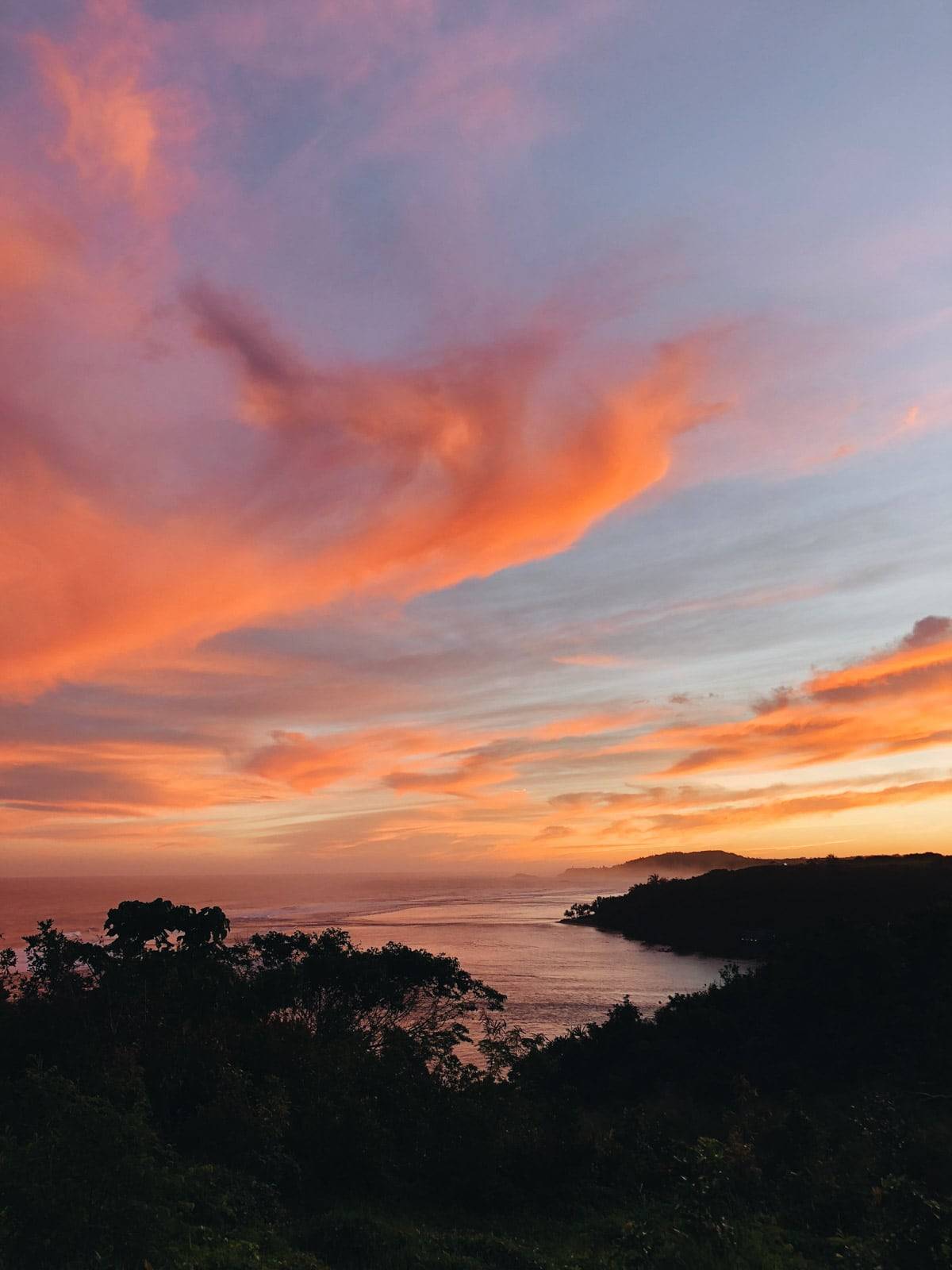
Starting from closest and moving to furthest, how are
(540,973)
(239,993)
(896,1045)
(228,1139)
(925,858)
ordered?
(228,1139)
(896,1045)
(239,993)
(540,973)
(925,858)

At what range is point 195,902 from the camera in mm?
183375

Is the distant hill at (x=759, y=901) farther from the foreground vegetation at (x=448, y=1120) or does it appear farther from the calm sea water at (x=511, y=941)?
the foreground vegetation at (x=448, y=1120)

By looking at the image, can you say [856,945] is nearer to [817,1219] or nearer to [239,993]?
[817,1219]

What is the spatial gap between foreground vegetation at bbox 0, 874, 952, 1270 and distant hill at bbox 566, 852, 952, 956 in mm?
50442

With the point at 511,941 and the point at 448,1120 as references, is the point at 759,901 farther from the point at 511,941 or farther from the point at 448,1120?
the point at 448,1120

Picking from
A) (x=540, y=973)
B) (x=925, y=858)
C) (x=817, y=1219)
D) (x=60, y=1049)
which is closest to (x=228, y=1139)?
(x=60, y=1049)

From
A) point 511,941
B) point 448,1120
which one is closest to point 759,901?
point 511,941

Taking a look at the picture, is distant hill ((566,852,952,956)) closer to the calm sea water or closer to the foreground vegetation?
the calm sea water

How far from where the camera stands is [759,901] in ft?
338

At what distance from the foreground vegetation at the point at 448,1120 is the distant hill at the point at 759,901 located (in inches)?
1986

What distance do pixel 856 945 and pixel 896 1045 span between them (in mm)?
5386

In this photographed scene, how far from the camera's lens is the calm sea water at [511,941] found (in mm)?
56938

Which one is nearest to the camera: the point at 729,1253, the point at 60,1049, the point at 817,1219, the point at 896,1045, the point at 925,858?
the point at 729,1253

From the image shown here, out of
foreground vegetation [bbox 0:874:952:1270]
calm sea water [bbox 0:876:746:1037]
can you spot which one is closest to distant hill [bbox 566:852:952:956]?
calm sea water [bbox 0:876:746:1037]
